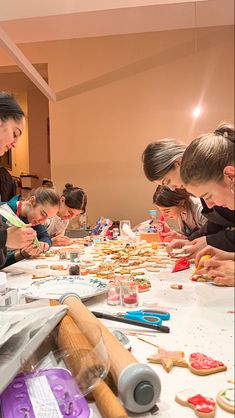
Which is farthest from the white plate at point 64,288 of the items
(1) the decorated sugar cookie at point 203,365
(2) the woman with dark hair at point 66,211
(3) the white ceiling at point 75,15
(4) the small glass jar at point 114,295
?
(3) the white ceiling at point 75,15

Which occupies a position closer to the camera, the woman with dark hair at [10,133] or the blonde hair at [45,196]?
the woman with dark hair at [10,133]

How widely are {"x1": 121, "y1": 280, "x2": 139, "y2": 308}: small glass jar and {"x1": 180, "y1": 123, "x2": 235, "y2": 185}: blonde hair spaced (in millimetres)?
191

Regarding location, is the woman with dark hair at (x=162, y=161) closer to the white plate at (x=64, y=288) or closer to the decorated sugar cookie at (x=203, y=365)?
the white plate at (x=64, y=288)

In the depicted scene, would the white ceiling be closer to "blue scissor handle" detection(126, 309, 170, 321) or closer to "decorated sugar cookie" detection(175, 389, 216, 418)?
"blue scissor handle" detection(126, 309, 170, 321)

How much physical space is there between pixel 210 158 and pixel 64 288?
353 millimetres

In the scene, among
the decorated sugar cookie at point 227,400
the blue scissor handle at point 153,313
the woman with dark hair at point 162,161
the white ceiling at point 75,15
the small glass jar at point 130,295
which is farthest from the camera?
the white ceiling at point 75,15

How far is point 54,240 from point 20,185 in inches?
12.1

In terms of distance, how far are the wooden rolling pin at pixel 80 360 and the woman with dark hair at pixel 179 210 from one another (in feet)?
1.28

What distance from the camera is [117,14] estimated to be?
1398 millimetres

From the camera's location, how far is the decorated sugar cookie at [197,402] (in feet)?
0.77

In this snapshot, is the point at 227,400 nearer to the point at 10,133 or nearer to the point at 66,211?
the point at 10,133

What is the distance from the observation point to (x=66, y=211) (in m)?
1.22

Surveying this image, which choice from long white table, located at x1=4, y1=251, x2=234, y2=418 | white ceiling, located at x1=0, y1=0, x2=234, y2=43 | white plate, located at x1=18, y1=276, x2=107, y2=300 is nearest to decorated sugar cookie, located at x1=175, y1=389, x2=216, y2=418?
long white table, located at x1=4, y1=251, x2=234, y2=418

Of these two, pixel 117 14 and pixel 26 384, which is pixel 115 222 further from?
pixel 117 14
